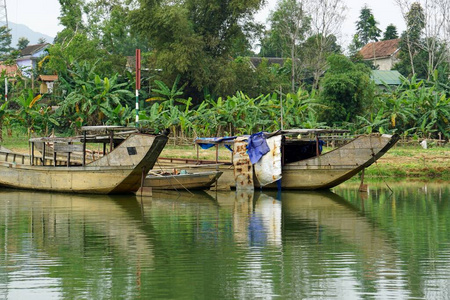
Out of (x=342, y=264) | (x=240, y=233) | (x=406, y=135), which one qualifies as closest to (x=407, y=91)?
(x=406, y=135)

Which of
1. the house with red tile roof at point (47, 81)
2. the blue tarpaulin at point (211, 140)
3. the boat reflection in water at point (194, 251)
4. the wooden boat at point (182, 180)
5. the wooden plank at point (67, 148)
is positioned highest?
the house with red tile roof at point (47, 81)

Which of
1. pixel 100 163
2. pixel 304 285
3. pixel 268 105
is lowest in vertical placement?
pixel 304 285

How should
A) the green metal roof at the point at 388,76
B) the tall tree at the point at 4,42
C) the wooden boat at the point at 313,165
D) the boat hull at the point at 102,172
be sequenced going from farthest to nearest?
the tall tree at the point at 4,42
the green metal roof at the point at 388,76
the wooden boat at the point at 313,165
the boat hull at the point at 102,172

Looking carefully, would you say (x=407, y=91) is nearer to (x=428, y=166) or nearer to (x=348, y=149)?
(x=428, y=166)

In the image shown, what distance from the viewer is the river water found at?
9.31 meters

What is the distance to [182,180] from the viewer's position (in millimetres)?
23250

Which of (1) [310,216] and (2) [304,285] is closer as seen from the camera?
(2) [304,285]

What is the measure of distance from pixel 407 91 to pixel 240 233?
22300mm

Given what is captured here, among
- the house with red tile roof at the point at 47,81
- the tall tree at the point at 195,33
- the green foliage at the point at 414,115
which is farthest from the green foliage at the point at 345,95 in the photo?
the house with red tile roof at the point at 47,81

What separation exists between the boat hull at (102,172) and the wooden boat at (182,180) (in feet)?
2.79

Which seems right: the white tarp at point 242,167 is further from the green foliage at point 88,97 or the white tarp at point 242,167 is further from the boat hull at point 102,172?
the green foliage at point 88,97

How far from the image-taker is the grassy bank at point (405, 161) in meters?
28.3

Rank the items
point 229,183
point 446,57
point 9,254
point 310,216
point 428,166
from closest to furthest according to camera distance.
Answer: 1. point 9,254
2. point 310,216
3. point 229,183
4. point 428,166
5. point 446,57

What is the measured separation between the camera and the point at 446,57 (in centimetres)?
4981
